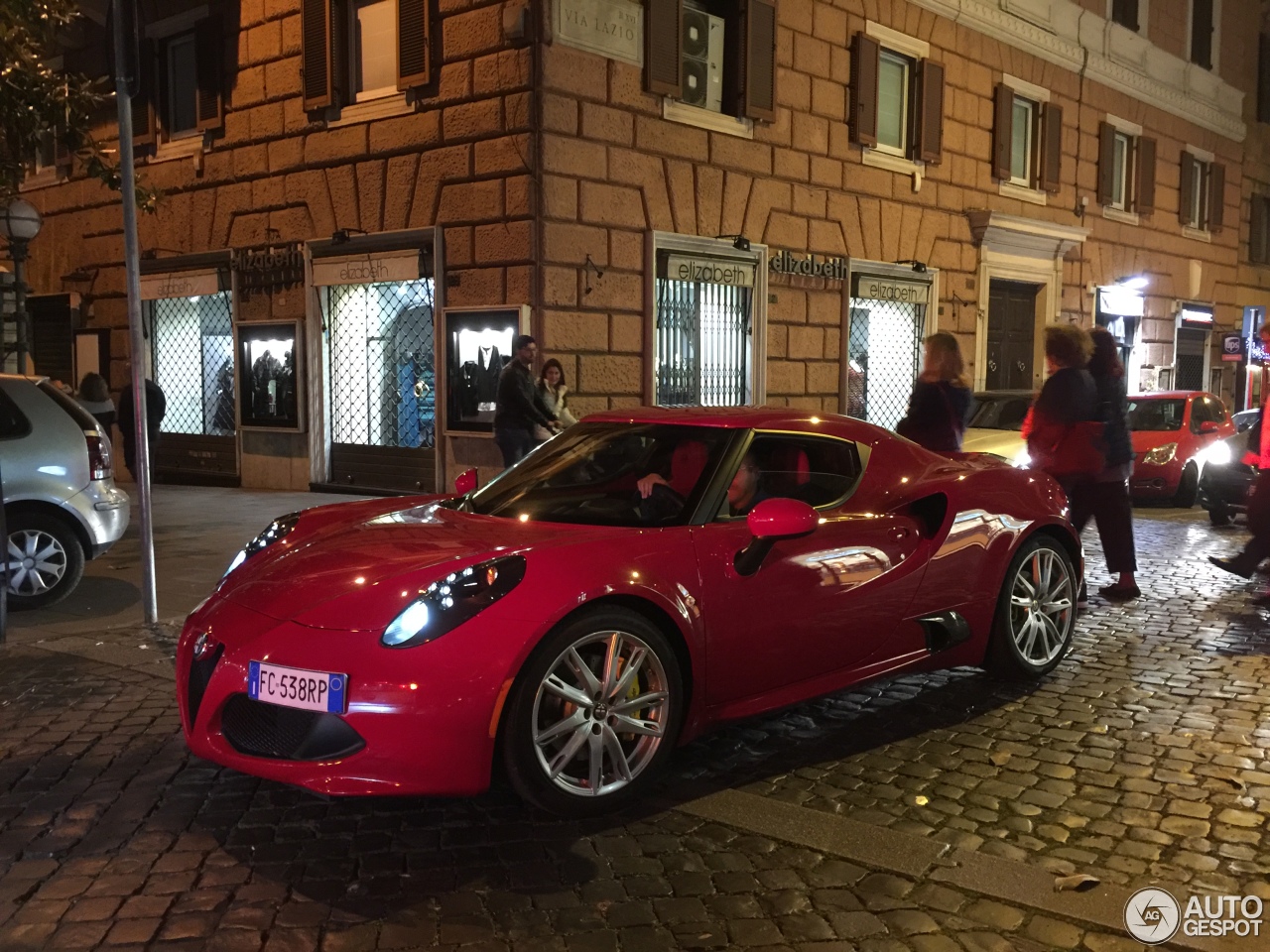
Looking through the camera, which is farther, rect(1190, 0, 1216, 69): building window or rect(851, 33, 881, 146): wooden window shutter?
rect(1190, 0, 1216, 69): building window

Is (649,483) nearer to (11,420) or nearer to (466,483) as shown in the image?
(466,483)

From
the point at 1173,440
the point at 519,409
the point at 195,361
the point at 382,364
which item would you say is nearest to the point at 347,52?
the point at 382,364

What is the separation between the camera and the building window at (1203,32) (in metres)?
24.2

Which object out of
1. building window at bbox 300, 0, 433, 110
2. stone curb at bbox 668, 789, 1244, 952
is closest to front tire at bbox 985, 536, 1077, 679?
stone curb at bbox 668, 789, 1244, 952

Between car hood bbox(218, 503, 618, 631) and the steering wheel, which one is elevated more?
the steering wheel

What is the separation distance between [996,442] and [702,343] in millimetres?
4027

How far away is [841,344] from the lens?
16.2 meters

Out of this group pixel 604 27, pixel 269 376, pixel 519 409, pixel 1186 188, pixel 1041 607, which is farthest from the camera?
pixel 1186 188

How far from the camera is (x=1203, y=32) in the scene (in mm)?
24625

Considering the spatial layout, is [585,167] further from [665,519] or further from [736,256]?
[665,519]

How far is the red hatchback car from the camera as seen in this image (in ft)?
43.1

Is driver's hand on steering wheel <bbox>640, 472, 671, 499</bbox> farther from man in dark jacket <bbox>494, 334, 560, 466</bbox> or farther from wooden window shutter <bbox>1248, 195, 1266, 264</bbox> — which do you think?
wooden window shutter <bbox>1248, 195, 1266, 264</bbox>

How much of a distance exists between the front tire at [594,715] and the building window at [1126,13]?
2157cm

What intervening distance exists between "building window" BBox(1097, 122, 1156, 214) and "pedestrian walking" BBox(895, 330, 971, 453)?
15.9 metres
